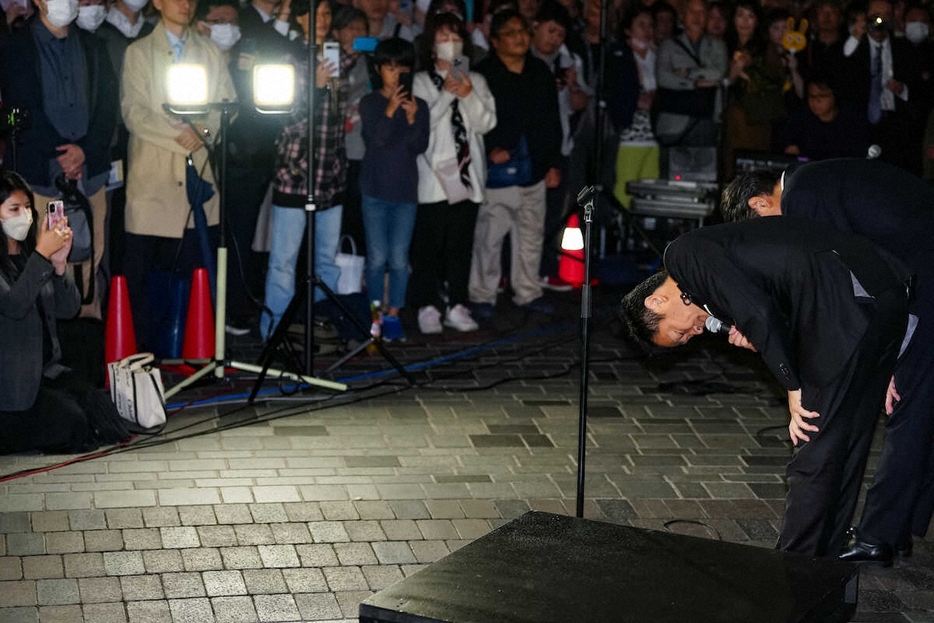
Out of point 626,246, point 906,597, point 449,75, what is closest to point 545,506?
point 906,597

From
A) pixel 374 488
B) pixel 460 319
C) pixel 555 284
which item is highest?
pixel 374 488

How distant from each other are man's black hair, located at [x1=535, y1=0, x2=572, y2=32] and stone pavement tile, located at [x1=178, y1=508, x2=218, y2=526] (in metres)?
5.32

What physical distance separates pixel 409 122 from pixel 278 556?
415cm

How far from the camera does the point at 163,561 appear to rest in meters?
5.44

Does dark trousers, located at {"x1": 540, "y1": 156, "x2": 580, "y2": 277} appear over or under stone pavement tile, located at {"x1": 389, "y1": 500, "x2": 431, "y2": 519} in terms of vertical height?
over

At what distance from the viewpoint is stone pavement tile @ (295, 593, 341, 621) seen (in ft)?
16.4

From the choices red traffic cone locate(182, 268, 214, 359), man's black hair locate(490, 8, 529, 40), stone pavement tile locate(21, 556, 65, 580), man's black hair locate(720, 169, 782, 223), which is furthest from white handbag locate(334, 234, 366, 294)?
man's black hair locate(720, 169, 782, 223)

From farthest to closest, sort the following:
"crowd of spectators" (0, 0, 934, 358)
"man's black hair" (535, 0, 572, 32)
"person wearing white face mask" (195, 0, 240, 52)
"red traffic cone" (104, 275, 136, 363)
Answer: "man's black hair" (535, 0, 572, 32) < "person wearing white face mask" (195, 0, 240, 52) < "crowd of spectators" (0, 0, 934, 358) < "red traffic cone" (104, 275, 136, 363)

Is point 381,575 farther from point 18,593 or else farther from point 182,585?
point 18,593

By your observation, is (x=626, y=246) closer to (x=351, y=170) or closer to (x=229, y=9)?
(x=351, y=170)

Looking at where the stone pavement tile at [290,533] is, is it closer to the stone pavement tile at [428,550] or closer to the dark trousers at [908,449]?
the stone pavement tile at [428,550]

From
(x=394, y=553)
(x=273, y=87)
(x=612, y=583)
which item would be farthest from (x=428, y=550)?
(x=273, y=87)

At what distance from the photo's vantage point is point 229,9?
355 inches

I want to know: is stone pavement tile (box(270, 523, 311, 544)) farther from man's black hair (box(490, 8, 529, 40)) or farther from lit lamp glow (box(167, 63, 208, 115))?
man's black hair (box(490, 8, 529, 40))
